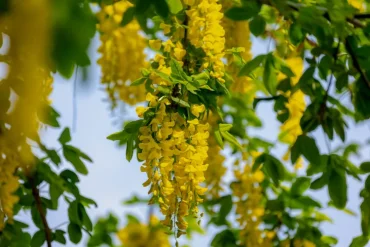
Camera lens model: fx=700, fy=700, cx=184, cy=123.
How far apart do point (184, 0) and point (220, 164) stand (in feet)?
3.61

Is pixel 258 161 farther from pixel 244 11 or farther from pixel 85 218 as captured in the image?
pixel 244 11

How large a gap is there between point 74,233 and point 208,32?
936 millimetres

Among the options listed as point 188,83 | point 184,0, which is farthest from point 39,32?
point 184,0

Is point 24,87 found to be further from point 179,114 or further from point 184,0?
point 184,0

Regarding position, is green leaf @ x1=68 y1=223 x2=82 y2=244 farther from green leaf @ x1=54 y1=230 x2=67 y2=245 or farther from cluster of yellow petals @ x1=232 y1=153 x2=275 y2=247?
cluster of yellow petals @ x1=232 y1=153 x2=275 y2=247

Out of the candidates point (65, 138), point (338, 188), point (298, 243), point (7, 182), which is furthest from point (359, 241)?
point (7, 182)

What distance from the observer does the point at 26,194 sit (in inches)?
97.7

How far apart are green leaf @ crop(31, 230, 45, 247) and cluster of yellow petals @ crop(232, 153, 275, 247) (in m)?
0.91

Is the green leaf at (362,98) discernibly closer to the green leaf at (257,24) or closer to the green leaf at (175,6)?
the green leaf at (257,24)

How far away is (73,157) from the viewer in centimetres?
241

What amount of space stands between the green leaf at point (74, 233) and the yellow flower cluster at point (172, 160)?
0.79m

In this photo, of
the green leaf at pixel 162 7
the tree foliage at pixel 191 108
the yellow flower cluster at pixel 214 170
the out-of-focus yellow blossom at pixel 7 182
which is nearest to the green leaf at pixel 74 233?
the tree foliage at pixel 191 108

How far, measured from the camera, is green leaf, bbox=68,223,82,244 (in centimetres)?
242

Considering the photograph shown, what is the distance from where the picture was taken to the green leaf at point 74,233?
95.1 inches
